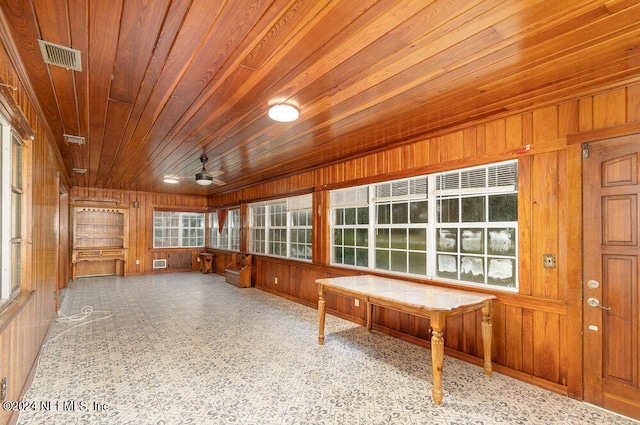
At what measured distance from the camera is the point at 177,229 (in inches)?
389

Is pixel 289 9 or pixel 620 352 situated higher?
pixel 289 9

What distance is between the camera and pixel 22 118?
222cm

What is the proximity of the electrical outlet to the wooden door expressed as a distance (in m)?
0.22

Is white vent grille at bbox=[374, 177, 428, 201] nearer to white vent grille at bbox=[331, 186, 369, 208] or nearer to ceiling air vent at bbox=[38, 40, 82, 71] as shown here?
white vent grille at bbox=[331, 186, 369, 208]

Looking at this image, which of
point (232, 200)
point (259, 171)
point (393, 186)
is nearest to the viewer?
point (393, 186)

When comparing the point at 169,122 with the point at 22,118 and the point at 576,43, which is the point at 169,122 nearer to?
the point at 22,118

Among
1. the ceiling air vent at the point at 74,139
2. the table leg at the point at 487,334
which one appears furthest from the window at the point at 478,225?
the ceiling air vent at the point at 74,139

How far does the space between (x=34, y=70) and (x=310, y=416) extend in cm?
331

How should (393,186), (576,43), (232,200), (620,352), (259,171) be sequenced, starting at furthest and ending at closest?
1. (232,200)
2. (259,171)
3. (393,186)
4. (620,352)
5. (576,43)

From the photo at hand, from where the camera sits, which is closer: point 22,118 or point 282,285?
point 22,118

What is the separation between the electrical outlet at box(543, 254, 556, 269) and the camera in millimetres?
2742

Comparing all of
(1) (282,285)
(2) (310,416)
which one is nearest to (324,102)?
(2) (310,416)

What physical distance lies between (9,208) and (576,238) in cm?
439

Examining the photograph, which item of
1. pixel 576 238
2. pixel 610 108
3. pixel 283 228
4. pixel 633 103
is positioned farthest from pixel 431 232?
pixel 283 228
